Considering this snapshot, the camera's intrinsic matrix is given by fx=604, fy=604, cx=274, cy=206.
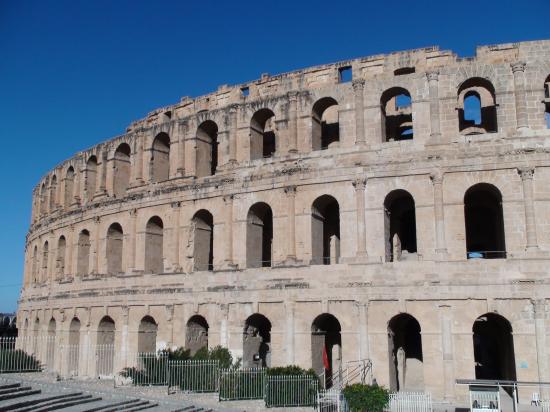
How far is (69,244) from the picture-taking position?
36.6 meters

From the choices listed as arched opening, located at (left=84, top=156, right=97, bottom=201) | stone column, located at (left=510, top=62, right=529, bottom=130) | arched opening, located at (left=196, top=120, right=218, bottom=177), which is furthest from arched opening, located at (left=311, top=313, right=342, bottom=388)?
arched opening, located at (left=84, top=156, right=97, bottom=201)

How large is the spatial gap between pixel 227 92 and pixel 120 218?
8.95m

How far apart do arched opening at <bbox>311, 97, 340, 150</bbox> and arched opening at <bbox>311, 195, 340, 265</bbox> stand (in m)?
2.60

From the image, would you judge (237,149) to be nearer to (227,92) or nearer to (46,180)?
(227,92)

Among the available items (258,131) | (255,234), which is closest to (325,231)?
(255,234)

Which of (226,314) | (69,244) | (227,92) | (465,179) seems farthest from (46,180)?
→ (465,179)

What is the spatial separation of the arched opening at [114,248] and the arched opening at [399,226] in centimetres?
1489

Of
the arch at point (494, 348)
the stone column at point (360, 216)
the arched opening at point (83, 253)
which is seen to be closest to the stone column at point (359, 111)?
the stone column at point (360, 216)

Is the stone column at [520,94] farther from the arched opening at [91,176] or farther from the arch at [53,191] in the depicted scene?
the arch at [53,191]

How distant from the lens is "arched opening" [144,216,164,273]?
3061 cm

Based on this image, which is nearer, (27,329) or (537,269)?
(537,269)

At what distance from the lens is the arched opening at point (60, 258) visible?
123ft

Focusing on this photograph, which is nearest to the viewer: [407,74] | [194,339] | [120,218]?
[407,74]

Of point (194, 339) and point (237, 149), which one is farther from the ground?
point (237, 149)
